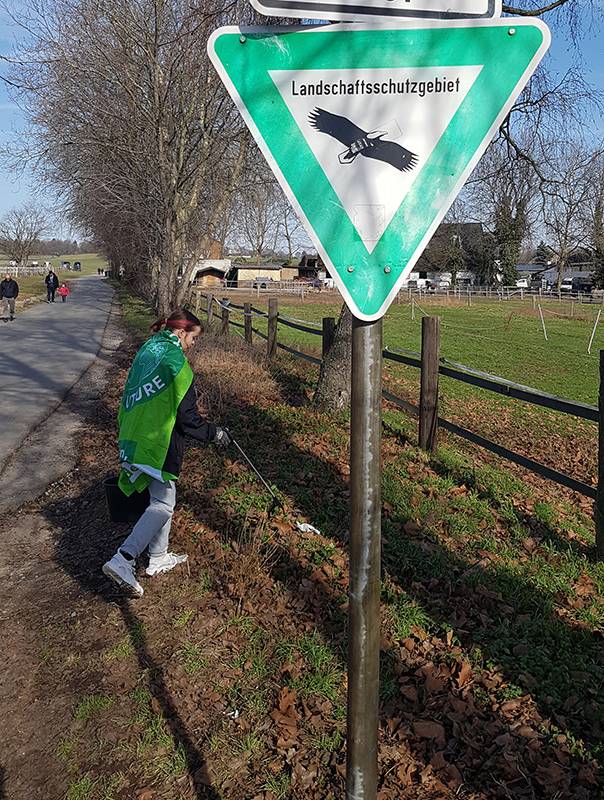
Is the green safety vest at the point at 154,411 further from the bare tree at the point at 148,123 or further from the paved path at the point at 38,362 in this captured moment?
the bare tree at the point at 148,123

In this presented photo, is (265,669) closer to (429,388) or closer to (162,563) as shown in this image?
(162,563)

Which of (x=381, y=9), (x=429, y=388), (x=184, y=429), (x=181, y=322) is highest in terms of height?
(x=381, y=9)

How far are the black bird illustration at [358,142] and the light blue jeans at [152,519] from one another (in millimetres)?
3030

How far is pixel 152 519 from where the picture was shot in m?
4.23

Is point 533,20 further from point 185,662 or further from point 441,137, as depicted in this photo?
point 185,662

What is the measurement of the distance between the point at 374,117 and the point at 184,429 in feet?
9.52

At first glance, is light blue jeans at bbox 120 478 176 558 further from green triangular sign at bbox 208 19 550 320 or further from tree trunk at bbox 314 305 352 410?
tree trunk at bbox 314 305 352 410

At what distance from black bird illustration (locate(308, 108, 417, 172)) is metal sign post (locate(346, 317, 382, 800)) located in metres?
0.39

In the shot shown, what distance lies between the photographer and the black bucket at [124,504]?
4551 millimetres

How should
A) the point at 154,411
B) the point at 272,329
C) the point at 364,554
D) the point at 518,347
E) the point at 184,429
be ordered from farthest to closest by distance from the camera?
the point at 518,347, the point at 272,329, the point at 184,429, the point at 154,411, the point at 364,554

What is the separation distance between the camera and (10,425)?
8984mm

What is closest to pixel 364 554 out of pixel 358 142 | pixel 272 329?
Answer: pixel 358 142

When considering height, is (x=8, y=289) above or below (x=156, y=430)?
above

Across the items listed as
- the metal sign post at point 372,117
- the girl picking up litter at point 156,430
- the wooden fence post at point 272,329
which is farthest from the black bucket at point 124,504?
the wooden fence post at point 272,329
